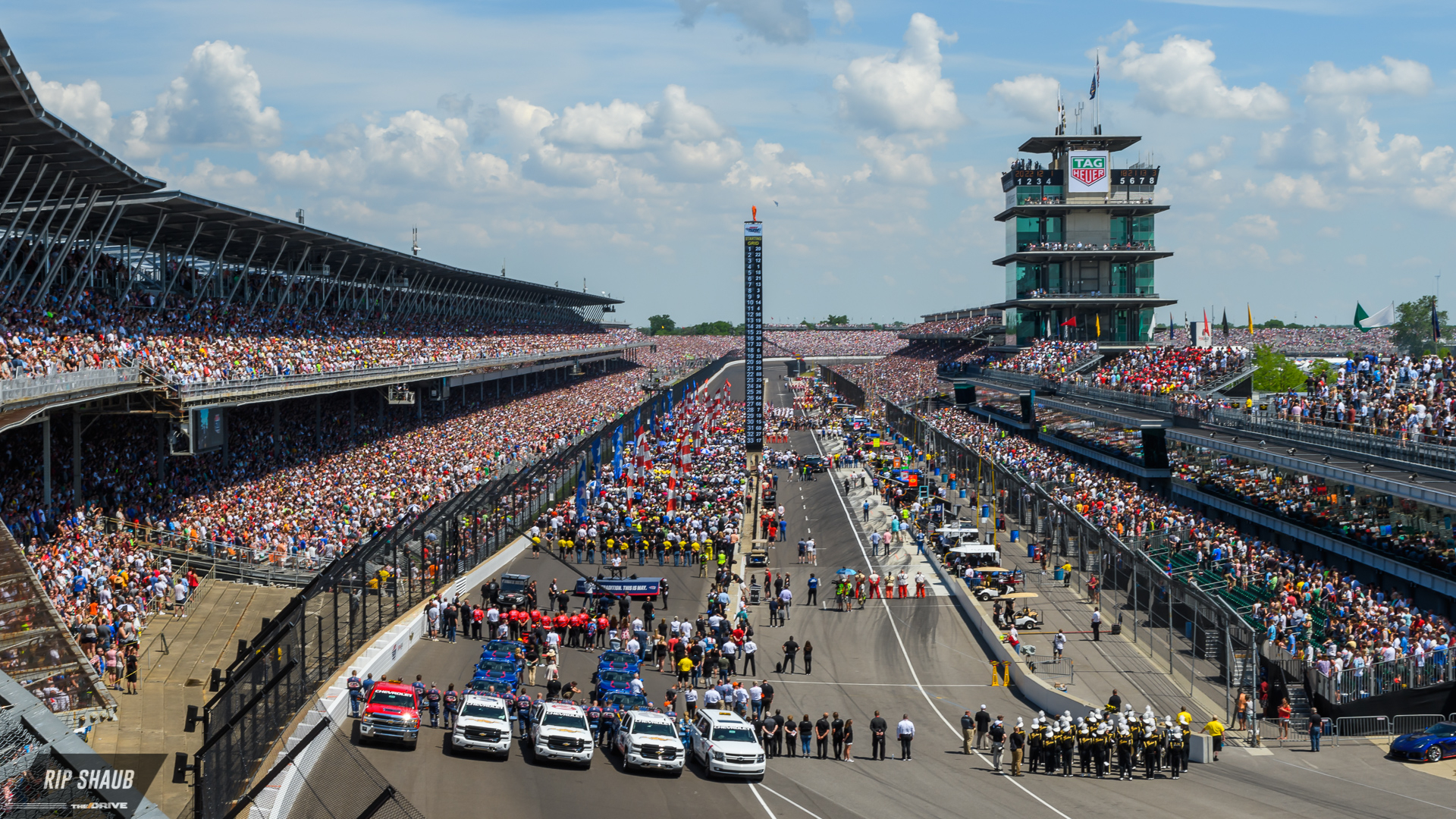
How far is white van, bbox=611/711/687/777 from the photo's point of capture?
20172 millimetres

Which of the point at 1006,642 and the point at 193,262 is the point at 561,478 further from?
the point at 1006,642

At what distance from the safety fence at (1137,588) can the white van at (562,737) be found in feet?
44.4

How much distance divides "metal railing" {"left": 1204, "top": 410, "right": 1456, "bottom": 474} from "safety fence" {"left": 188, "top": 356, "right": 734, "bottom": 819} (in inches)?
1041

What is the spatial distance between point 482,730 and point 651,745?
2877 mm

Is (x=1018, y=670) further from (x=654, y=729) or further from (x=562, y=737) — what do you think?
(x=562, y=737)

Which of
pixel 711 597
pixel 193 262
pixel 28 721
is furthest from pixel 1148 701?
pixel 193 262

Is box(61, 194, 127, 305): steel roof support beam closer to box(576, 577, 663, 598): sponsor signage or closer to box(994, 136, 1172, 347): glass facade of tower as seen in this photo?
box(576, 577, 663, 598): sponsor signage

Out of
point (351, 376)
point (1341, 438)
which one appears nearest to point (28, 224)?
point (351, 376)

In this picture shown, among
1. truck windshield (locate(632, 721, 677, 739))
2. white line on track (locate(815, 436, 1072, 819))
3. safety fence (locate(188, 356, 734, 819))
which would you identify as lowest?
white line on track (locate(815, 436, 1072, 819))

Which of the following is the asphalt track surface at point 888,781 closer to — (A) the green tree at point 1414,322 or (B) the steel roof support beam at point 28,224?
(B) the steel roof support beam at point 28,224

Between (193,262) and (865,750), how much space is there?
3908cm

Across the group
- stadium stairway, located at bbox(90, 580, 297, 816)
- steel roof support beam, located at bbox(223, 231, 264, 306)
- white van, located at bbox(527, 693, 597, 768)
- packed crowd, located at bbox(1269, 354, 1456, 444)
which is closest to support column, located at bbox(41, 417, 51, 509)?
stadium stairway, located at bbox(90, 580, 297, 816)

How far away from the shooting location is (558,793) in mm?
18562

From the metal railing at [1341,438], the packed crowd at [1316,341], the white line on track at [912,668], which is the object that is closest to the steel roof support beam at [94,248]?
the white line on track at [912,668]
